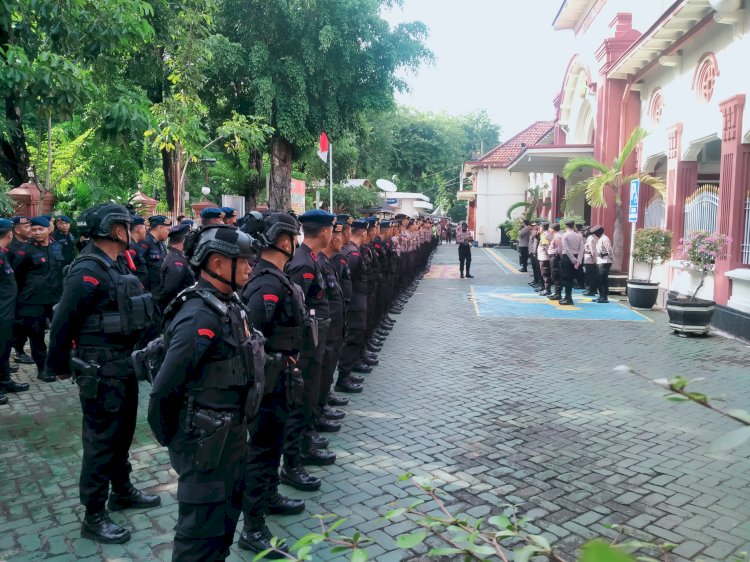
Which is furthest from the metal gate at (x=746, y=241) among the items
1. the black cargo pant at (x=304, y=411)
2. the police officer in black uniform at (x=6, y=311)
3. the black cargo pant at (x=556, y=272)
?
the police officer in black uniform at (x=6, y=311)

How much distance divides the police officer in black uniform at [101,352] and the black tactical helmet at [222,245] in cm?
116

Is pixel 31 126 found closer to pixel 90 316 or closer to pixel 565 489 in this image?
pixel 90 316

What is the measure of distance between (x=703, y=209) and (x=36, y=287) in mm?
11674

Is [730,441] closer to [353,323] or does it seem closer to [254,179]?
[353,323]

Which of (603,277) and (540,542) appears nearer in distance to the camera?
(540,542)

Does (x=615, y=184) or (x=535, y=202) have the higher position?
(x=535, y=202)

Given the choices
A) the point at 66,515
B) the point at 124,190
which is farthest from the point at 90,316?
the point at 124,190

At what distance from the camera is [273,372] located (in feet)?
12.9

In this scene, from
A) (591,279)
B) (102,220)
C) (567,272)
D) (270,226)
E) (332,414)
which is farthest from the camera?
(591,279)

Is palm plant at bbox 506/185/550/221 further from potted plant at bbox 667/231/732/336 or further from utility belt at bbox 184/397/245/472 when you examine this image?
utility belt at bbox 184/397/245/472

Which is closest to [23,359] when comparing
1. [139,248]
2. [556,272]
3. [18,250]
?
[18,250]

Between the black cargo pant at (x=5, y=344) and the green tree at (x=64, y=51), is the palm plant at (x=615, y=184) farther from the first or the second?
the black cargo pant at (x=5, y=344)

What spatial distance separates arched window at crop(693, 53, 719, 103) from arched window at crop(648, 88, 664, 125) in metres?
2.51

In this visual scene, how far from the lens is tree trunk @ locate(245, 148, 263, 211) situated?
26.9 metres
